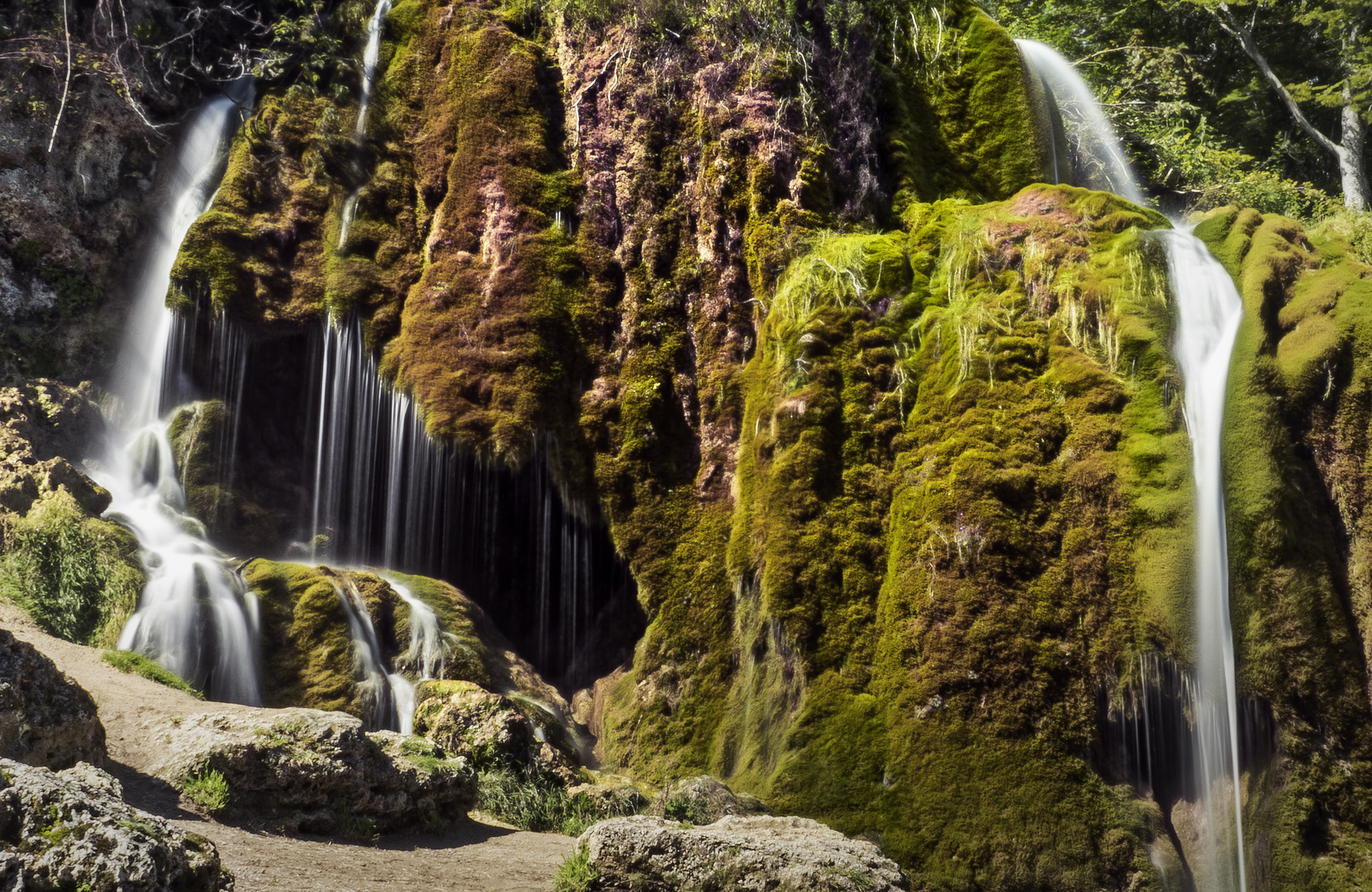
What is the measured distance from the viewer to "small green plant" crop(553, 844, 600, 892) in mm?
4699

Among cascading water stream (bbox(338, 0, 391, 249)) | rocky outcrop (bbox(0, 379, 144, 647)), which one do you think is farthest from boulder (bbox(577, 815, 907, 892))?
cascading water stream (bbox(338, 0, 391, 249))

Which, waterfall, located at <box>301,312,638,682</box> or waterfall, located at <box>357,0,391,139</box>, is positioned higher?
waterfall, located at <box>357,0,391,139</box>

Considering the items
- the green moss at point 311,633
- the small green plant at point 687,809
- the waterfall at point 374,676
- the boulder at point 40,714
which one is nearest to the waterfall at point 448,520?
the green moss at point 311,633

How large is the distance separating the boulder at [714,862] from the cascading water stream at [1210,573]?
3.26 metres

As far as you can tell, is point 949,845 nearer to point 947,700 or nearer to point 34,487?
point 947,700

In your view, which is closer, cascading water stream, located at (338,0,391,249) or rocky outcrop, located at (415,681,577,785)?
rocky outcrop, located at (415,681,577,785)

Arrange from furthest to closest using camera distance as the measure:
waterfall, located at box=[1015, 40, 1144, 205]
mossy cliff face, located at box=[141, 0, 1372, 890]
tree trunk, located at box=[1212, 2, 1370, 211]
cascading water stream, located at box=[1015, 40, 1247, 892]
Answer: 1. tree trunk, located at box=[1212, 2, 1370, 211]
2. waterfall, located at box=[1015, 40, 1144, 205]
3. mossy cliff face, located at box=[141, 0, 1372, 890]
4. cascading water stream, located at box=[1015, 40, 1247, 892]

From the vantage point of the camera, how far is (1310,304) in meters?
7.88

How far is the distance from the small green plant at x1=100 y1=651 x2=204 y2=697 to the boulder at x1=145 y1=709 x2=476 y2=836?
249 cm

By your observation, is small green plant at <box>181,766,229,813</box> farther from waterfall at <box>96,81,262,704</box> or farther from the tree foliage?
the tree foliage

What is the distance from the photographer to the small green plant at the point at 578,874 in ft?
15.4

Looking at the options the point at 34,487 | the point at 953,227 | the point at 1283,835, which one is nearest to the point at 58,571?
the point at 34,487

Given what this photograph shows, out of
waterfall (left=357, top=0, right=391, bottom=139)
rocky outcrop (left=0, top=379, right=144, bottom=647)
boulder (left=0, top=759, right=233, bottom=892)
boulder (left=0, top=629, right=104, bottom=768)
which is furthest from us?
waterfall (left=357, top=0, right=391, bottom=139)

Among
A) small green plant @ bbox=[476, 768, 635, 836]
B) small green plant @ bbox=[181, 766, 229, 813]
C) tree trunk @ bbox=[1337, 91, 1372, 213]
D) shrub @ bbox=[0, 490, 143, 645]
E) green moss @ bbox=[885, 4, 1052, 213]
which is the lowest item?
small green plant @ bbox=[476, 768, 635, 836]
